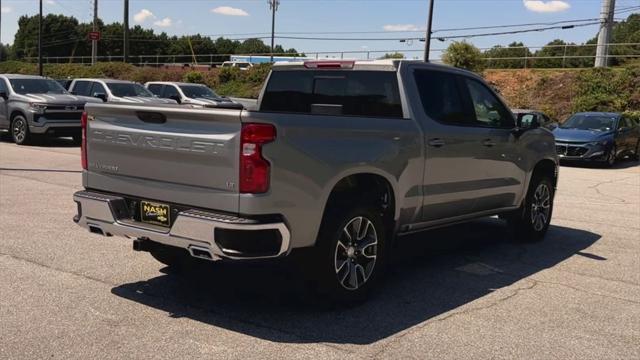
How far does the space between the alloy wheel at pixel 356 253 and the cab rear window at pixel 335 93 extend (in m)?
1.02

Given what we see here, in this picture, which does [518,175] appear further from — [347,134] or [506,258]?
[347,134]

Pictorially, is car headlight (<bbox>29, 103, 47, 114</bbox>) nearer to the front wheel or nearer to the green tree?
the front wheel

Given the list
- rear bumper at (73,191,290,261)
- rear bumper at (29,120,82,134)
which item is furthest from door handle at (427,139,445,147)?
rear bumper at (29,120,82,134)

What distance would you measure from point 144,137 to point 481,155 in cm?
344

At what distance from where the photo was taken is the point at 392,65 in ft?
19.1

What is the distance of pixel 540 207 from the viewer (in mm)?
8047

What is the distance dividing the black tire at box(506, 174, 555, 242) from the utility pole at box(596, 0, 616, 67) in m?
30.3

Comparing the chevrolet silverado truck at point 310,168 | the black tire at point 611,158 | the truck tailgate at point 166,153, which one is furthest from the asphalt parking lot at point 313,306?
the black tire at point 611,158

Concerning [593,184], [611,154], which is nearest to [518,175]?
[593,184]

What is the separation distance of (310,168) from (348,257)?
905 mm

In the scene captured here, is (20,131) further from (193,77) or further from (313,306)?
(193,77)

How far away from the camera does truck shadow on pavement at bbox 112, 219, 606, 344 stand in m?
4.67

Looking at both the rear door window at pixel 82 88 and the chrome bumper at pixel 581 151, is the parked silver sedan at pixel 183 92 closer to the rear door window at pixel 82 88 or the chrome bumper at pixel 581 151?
the rear door window at pixel 82 88

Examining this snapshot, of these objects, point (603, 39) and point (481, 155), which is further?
point (603, 39)
